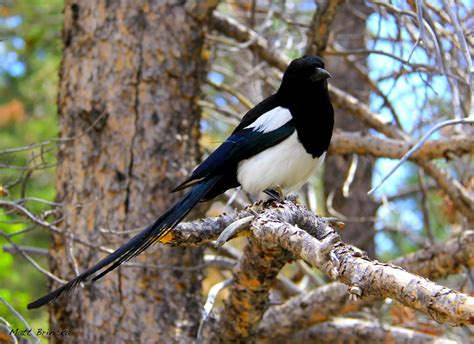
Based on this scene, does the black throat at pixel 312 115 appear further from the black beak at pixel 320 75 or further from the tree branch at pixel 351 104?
the tree branch at pixel 351 104

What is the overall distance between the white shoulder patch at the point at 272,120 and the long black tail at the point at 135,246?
59cm

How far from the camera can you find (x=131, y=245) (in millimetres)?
2615

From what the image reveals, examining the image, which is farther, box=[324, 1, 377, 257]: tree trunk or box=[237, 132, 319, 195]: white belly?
box=[324, 1, 377, 257]: tree trunk

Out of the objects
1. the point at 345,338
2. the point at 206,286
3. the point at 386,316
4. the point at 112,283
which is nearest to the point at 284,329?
the point at 345,338

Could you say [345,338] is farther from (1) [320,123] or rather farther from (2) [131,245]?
(2) [131,245]

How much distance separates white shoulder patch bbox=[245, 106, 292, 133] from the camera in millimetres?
3404

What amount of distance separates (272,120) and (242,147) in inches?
7.8

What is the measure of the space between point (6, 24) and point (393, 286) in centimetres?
590

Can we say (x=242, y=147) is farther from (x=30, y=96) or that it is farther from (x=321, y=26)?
(x=30, y=96)

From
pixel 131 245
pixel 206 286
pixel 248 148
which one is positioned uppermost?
pixel 248 148

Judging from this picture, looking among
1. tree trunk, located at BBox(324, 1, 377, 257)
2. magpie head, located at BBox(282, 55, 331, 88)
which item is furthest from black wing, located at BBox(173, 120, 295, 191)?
tree trunk, located at BBox(324, 1, 377, 257)

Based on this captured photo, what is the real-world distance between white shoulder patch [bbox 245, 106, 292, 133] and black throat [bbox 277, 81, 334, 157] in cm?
4

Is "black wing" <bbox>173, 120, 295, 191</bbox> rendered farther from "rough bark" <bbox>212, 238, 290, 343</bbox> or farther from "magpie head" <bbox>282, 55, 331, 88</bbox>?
"rough bark" <bbox>212, 238, 290, 343</bbox>

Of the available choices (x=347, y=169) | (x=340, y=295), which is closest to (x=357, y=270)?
(x=340, y=295)
